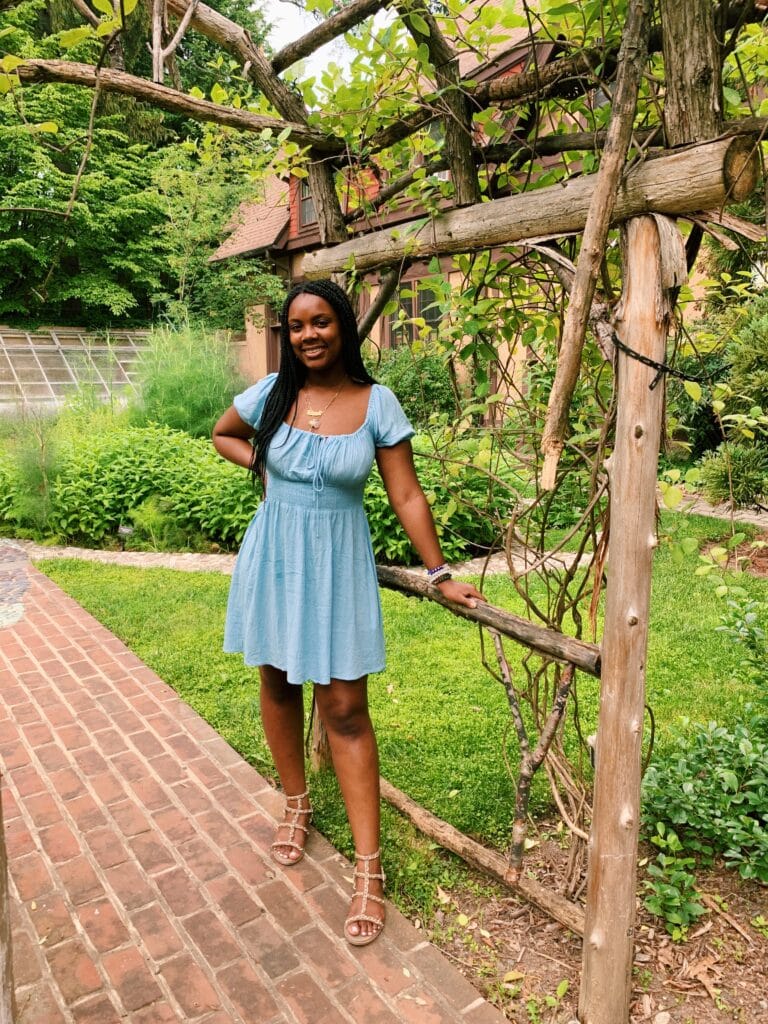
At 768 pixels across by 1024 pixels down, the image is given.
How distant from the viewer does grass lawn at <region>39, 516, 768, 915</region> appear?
3012 millimetres

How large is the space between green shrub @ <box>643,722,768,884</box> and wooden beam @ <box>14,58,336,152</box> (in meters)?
2.72

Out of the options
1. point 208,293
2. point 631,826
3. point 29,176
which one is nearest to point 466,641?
point 631,826

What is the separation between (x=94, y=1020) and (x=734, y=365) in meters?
7.76

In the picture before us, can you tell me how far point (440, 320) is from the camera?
2676 mm

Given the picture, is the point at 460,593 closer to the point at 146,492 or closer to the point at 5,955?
the point at 5,955

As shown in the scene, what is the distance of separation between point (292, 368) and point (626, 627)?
53.2 inches

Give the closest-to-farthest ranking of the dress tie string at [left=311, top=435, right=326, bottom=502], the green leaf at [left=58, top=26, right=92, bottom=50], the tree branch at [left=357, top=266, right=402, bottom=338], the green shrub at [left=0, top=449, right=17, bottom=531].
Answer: the green leaf at [left=58, top=26, right=92, bottom=50], the dress tie string at [left=311, top=435, right=326, bottom=502], the tree branch at [left=357, top=266, right=402, bottom=338], the green shrub at [left=0, top=449, right=17, bottom=531]

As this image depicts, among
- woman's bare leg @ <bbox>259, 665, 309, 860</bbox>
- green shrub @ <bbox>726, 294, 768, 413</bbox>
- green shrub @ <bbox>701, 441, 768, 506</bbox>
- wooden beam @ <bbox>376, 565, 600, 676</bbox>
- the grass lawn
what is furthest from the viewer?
green shrub @ <bbox>726, 294, 768, 413</bbox>

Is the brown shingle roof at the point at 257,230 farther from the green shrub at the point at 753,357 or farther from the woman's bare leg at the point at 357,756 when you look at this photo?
the woman's bare leg at the point at 357,756

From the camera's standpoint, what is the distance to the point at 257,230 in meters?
19.0

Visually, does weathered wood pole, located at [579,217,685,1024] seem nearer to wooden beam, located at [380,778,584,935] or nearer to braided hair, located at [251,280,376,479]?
wooden beam, located at [380,778,584,935]

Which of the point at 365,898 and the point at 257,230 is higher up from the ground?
the point at 257,230

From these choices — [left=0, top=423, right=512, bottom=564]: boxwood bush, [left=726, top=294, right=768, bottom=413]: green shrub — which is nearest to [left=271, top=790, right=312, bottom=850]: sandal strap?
[left=0, top=423, right=512, bottom=564]: boxwood bush

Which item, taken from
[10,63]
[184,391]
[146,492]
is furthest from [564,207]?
[184,391]
